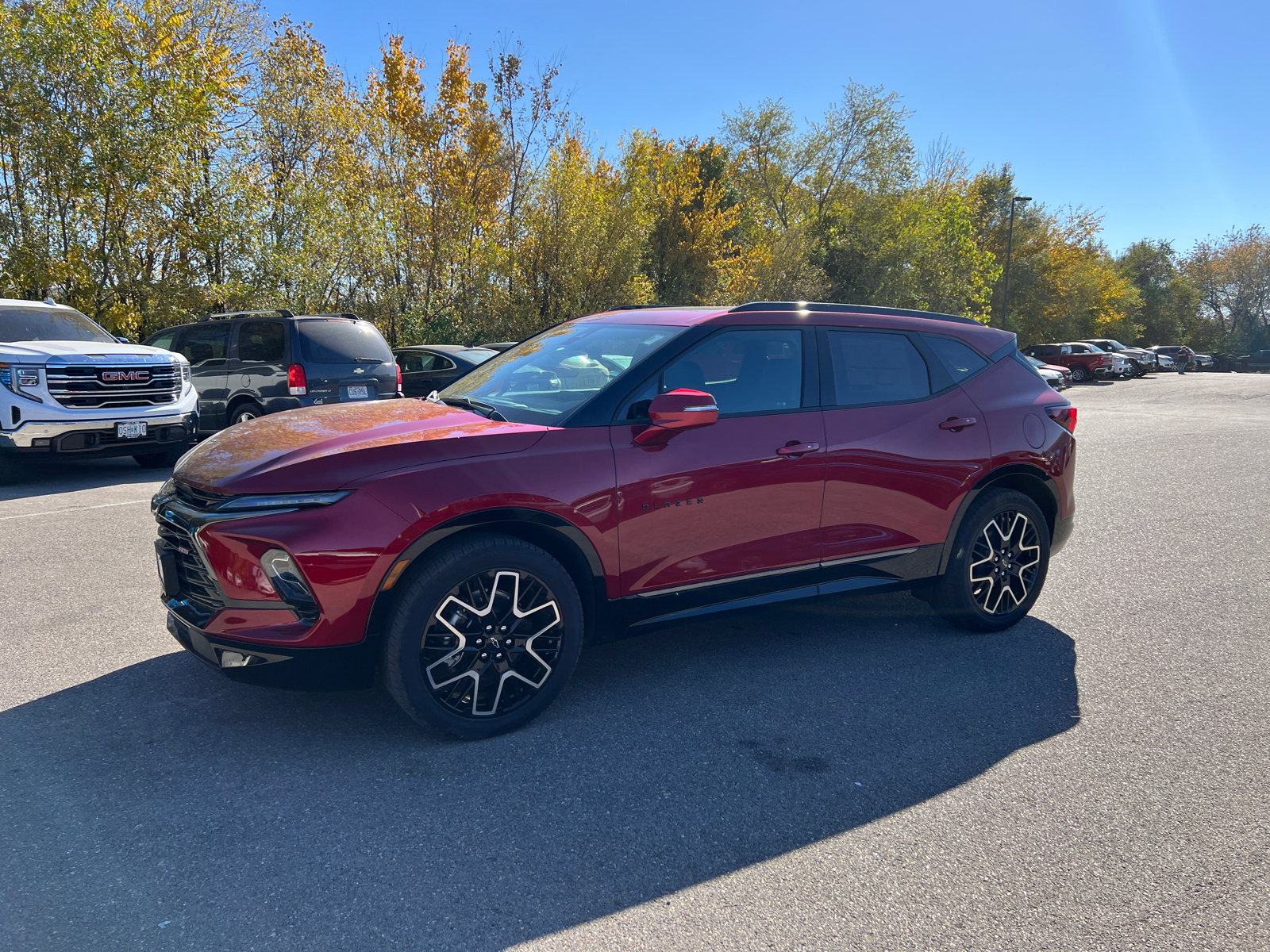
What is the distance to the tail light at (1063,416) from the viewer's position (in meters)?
4.87

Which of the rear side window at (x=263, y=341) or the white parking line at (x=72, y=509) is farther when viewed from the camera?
the rear side window at (x=263, y=341)

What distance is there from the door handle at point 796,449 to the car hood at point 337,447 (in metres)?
1.15

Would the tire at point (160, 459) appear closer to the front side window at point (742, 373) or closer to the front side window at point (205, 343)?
the front side window at point (205, 343)

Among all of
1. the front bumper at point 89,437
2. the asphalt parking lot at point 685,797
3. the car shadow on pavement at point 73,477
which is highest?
the front bumper at point 89,437

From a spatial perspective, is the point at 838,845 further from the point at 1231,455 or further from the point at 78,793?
the point at 1231,455

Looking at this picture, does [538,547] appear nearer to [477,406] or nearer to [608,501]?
[608,501]

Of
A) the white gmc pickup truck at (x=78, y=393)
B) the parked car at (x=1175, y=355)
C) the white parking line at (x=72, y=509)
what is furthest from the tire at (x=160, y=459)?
the parked car at (x=1175, y=355)

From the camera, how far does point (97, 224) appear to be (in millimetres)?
16609

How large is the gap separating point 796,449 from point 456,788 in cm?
210

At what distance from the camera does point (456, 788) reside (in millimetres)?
3025

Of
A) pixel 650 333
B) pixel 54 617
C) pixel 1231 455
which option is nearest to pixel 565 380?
pixel 650 333

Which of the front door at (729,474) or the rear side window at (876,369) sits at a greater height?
the rear side window at (876,369)

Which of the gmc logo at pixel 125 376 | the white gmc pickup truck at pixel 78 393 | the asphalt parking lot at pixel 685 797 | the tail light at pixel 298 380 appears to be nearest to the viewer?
the asphalt parking lot at pixel 685 797

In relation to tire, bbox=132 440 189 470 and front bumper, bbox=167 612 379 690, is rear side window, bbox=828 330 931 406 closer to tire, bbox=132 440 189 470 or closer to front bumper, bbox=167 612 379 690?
front bumper, bbox=167 612 379 690
